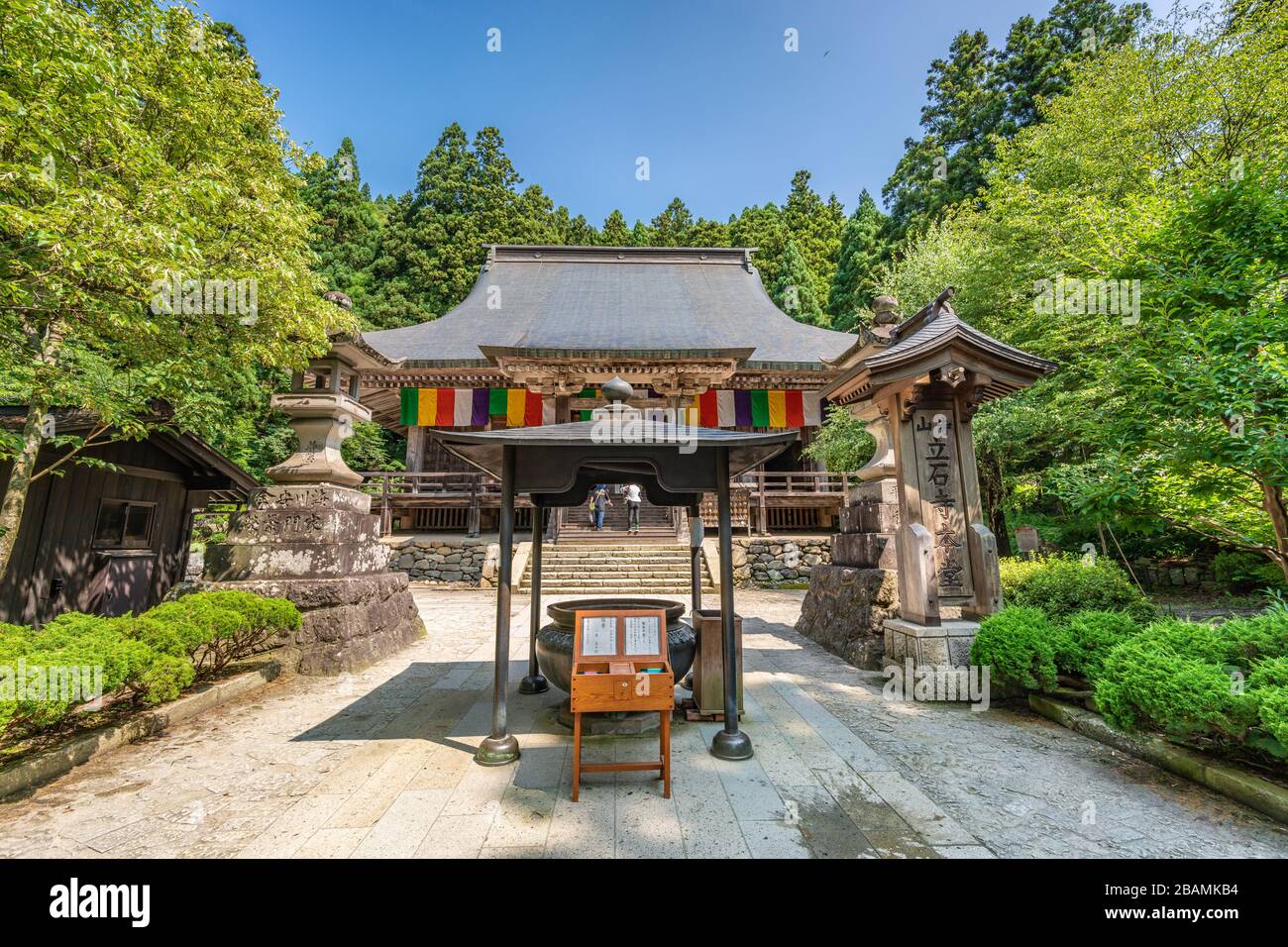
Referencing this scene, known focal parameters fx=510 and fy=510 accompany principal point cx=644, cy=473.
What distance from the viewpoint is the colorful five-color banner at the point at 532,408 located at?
48.8ft

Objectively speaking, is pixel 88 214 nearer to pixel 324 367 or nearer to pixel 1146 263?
pixel 324 367

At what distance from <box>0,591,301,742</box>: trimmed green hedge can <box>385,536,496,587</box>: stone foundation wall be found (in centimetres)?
721

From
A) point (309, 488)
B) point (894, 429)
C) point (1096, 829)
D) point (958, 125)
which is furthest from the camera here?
point (958, 125)

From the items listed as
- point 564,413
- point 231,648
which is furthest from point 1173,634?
point 564,413

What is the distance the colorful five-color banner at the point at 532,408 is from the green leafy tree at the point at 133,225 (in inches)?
283

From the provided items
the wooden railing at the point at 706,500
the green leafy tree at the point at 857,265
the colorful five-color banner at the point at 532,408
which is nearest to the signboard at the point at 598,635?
the wooden railing at the point at 706,500

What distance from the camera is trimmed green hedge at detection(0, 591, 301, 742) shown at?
9.48 ft

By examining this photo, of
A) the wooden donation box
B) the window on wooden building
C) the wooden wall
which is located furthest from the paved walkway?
the window on wooden building

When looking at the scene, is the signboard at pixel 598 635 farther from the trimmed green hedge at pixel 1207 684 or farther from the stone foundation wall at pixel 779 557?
the stone foundation wall at pixel 779 557

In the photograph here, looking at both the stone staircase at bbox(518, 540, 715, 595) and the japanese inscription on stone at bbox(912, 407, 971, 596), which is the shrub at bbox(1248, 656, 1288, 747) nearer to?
the japanese inscription on stone at bbox(912, 407, 971, 596)

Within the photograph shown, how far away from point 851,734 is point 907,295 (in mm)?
12781

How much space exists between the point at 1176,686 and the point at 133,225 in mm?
8506

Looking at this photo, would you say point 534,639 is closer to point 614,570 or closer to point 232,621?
point 232,621

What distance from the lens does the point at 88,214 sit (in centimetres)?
408
